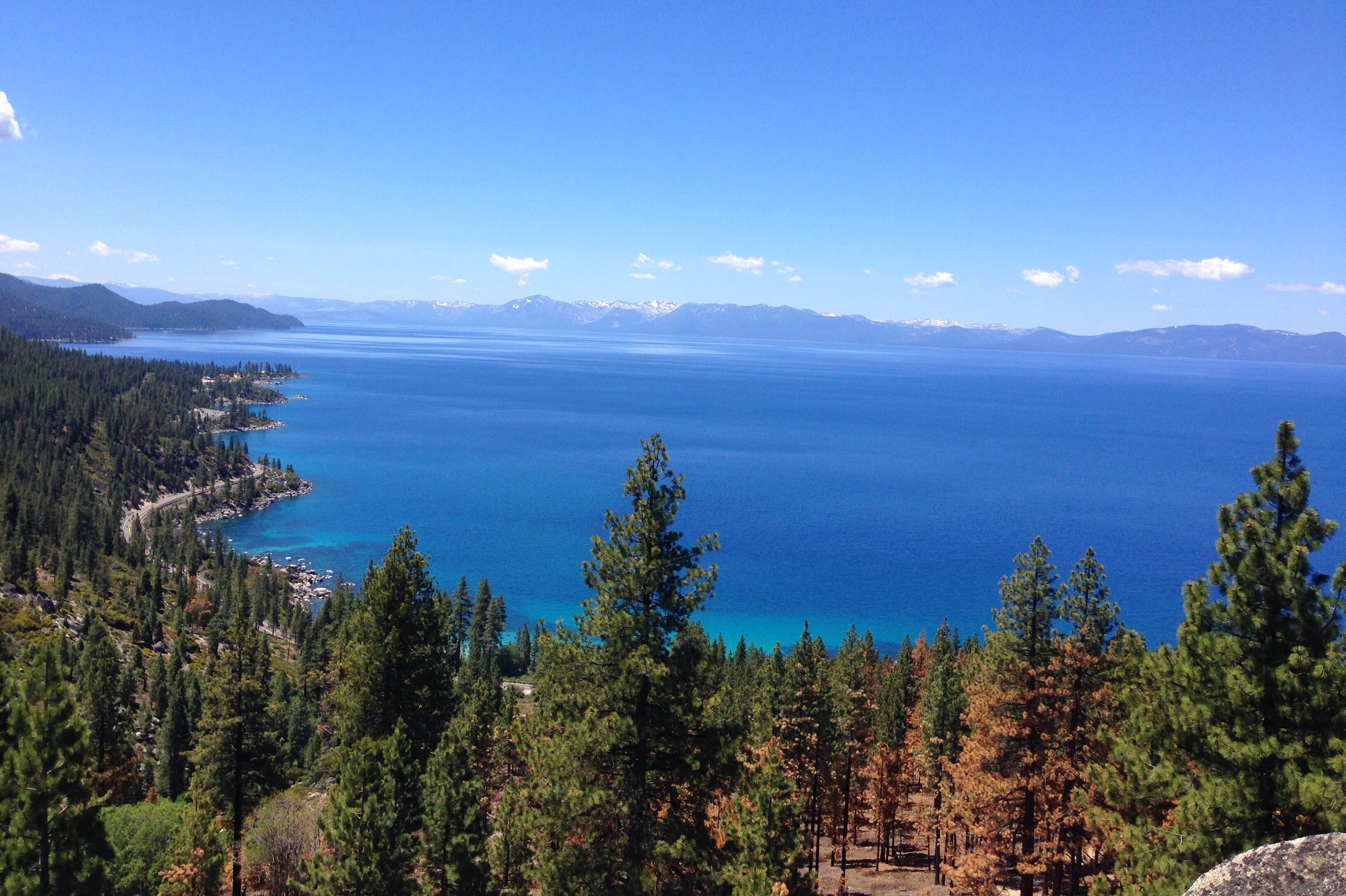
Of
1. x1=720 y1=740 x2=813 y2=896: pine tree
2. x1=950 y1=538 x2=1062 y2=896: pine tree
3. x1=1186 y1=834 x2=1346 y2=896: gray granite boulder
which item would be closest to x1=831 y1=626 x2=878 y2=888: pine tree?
x1=950 y1=538 x2=1062 y2=896: pine tree

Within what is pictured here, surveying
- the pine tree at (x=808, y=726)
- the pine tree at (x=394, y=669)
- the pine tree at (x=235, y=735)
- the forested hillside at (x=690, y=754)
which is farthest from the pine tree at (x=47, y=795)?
the pine tree at (x=808, y=726)

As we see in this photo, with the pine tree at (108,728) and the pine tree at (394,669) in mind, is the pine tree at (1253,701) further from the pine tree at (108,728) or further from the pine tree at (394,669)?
the pine tree at (108,728)

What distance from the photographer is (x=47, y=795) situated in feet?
41.6

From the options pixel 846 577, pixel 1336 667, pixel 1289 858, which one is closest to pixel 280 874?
pixel 1289 858

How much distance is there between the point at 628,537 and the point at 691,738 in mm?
3546

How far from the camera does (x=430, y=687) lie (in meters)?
20.3

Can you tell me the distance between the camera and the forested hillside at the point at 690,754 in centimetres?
1191

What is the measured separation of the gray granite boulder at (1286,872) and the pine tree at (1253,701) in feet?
10.7

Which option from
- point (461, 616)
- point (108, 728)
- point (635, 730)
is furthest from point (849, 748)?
point (461, 616)

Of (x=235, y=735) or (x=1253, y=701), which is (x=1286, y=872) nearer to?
(x=1253, y=701)

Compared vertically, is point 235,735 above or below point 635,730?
below

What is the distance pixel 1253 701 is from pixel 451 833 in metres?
14.5

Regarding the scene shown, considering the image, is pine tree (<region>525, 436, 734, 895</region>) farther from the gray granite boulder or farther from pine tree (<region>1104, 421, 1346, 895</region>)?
the gray granite boulder

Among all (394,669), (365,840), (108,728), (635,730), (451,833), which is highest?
(635,730)
